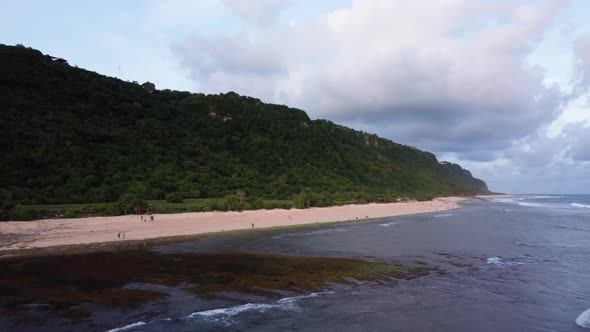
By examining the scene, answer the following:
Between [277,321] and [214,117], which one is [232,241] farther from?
[214,117]

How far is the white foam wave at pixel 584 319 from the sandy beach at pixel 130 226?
2839cm

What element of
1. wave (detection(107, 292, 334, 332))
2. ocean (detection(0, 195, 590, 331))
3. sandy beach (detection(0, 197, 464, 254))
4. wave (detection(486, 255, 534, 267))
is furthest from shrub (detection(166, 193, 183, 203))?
wave (detection(107, 292, 334, 332))

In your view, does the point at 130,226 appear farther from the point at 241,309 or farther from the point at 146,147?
the point at 146,147

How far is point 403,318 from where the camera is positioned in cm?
1295

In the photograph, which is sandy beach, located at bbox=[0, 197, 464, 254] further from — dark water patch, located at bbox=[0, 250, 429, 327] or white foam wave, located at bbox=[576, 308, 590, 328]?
white foam wave, located at bbox=[576, 308, 590, 328]

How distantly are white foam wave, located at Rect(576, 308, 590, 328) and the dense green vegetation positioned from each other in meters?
37.1

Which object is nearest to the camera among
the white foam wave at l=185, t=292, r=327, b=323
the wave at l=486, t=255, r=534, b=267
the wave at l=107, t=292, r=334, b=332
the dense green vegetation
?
the wave at l=107, t=292, r=334, b=332

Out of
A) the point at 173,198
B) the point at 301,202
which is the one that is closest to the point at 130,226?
the point at 173,198

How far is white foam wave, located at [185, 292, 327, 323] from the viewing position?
1277 cm

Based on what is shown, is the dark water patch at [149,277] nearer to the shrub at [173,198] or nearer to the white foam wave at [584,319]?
the white foam wave at [584,319]

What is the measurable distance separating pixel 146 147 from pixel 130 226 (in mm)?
34141

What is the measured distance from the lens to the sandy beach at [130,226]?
2814cm

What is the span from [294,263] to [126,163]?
144 ft

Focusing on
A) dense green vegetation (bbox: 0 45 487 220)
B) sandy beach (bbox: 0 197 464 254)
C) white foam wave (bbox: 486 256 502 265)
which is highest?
dense green vegetation (bbox: 0 45 487 220)
